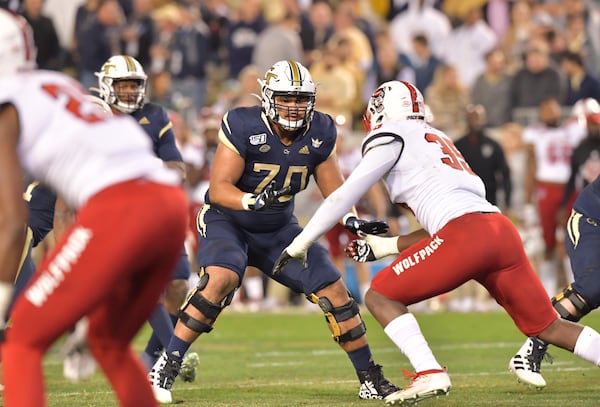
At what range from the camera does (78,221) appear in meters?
4.44

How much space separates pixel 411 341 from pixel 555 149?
9.25 metres

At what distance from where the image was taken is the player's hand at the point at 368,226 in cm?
666

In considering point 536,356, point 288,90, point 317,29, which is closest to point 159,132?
point 288,90

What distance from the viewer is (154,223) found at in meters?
4.43

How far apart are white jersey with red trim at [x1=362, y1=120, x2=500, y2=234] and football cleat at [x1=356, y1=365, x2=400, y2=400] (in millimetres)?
1097

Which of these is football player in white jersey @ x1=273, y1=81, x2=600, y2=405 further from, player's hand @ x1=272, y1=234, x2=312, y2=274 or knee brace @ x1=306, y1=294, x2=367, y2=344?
knee brace @ x1=306, y1=294, x2=367, y2=344

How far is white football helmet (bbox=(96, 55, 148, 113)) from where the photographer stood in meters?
8.70

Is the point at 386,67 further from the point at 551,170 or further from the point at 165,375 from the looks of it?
the point at 165,375

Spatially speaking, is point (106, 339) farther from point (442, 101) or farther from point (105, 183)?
point (442, 101)

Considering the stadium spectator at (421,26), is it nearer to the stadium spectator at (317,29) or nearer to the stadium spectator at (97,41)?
the stadium spectator at (317,29)

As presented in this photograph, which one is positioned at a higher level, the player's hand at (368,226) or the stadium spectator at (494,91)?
the player's hand at (368,226)

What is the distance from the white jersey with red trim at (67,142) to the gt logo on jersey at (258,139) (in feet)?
9.06

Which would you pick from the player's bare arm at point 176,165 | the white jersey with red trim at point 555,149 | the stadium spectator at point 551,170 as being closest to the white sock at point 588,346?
the player's bare arm at point 176,165

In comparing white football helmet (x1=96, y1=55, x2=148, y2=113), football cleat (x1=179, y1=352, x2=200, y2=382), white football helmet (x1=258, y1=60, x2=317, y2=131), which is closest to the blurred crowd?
white football helmet (x1=96, y1=55, x2=148, y2=113)
